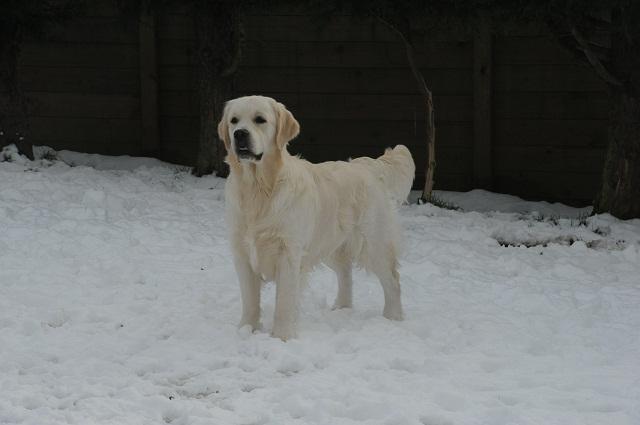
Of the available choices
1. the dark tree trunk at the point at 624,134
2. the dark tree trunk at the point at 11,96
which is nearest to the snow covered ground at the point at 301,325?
the dark tree trunk at the point at 624,134

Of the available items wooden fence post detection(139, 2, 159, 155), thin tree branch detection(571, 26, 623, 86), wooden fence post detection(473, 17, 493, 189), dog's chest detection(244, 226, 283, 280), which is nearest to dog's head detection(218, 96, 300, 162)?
dog's chest detection(244, 226, 283, 280)

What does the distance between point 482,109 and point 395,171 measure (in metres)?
4.00

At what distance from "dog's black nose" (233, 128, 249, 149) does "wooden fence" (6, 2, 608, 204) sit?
15.5ft

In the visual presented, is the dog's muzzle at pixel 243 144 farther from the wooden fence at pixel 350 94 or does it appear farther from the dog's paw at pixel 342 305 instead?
the wooden fence at pixel 350 94

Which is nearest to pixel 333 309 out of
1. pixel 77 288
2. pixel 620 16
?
pixel 77 288

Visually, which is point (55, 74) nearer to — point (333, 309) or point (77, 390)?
point (333, 309)

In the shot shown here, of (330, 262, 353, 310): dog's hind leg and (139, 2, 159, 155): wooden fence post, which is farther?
(139, 2, 159, 155): wooden fence post

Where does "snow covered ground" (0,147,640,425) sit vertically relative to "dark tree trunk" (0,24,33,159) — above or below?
below

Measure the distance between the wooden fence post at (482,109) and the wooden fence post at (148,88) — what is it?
3343mm

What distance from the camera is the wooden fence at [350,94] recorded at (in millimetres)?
9703

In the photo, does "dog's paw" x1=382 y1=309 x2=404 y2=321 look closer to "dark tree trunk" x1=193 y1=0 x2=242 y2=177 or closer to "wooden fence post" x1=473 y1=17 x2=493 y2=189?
"dark tree trunk" x1=193 y1=0 x2=242 y2=177

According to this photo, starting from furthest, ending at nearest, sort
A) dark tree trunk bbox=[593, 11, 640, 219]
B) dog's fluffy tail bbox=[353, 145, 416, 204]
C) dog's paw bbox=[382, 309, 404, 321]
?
dark tree trunk bbox=[593, 11, 640, 219] < dog's fluffy tail bbox=[353, 145, 416, 204] < dog's paw bbox=[382, 309, 404, 321]

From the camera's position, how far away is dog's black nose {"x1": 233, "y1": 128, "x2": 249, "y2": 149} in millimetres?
4988

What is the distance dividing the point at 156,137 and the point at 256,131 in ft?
17.7
